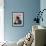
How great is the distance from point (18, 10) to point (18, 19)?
15.2 inches

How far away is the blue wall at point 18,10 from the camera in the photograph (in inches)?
232

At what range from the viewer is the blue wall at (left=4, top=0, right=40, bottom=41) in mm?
5889

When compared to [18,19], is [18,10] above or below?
above

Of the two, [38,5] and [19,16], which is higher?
[38,5]

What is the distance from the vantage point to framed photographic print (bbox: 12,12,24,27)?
5.92 meters

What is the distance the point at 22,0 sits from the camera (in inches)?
233

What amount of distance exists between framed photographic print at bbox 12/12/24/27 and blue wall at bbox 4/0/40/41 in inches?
5.0

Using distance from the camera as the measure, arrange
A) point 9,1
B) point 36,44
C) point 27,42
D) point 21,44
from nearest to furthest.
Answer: point 36,44 → point 27,42 → point 21,44 → point 9,1

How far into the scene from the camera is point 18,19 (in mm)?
5949

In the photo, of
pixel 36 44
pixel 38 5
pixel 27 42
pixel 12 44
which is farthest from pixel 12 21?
pixel 36 44

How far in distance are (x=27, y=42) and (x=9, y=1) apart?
8.94 ft

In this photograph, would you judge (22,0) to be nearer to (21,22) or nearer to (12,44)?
(21,22)

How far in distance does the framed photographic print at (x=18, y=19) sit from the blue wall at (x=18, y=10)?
128mm

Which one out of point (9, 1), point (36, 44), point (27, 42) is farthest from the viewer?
point (9, 1)
